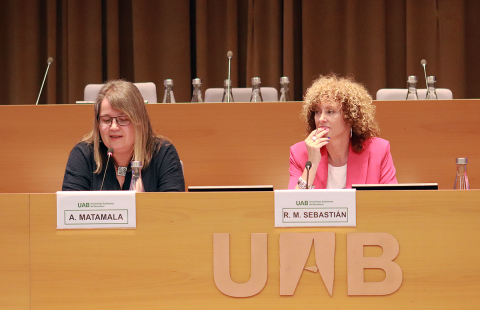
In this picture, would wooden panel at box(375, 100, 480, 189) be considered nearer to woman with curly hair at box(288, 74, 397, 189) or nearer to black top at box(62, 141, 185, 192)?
woman with curly hair at box(288, 74, 397, 189)

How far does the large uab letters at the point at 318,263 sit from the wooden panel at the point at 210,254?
0.01m

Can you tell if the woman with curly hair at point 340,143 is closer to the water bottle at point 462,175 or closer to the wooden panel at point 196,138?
the wooden panel at point 196,138

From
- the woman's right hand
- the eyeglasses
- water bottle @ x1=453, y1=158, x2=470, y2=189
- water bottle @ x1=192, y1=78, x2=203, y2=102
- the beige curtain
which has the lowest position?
water bottle @ x1=453, y1=158, x2=470, y2=189

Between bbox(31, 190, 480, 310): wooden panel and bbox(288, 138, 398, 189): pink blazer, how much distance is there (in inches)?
30.7

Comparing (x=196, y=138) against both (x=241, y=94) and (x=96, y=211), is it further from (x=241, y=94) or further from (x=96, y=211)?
(x=96, y=211)

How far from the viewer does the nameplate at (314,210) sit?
1188mm

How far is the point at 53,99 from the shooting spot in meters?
4.09

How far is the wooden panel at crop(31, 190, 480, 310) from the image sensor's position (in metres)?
1.17

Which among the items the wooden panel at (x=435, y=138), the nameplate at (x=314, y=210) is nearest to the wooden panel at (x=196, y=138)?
the wooden panel at (x=435, y=138)

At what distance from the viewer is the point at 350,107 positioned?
2064 millimetres

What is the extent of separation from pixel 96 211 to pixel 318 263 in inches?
19.9

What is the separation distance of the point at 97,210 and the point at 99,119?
2.59 ft

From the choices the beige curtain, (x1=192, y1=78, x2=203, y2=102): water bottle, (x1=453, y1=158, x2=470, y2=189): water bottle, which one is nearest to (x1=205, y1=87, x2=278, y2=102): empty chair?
(x1=192, y1=78, x2=203, y2=102): water bottle

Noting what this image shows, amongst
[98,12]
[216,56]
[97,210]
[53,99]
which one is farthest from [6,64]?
[97,210]
